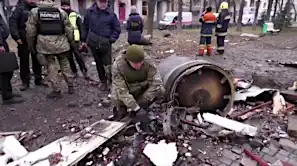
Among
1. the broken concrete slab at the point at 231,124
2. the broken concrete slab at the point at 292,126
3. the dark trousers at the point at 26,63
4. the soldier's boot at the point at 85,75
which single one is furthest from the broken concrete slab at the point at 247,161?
the soldier's boot at the point at 85,75

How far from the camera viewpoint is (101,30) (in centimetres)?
497

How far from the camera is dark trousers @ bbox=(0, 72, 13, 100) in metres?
4.52

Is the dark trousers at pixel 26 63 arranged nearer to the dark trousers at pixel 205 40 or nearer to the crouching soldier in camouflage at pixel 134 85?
the crouching soldier in camouflage at pixel 134 85

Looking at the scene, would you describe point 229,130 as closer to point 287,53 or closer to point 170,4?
point 287,53

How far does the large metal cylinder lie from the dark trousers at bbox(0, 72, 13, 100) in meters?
2.55

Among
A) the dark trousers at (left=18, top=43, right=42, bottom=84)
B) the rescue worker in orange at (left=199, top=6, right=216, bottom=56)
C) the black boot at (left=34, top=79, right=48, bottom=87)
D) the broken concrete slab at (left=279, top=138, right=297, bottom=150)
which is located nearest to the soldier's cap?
the broken concrete slab at (left=279, top=138, right=297, bottom=150)

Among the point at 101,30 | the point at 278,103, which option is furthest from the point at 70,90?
the point at 278,103

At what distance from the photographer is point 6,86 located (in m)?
4.61

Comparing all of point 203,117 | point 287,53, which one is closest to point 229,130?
point 203,117

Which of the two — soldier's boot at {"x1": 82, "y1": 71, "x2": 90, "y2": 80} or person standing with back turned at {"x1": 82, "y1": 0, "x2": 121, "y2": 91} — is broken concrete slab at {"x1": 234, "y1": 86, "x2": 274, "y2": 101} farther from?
soldier's boot at {"x1": 82, "y1": 71, "x2": 90, "y2": 80}

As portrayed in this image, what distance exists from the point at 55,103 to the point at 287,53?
8320mm

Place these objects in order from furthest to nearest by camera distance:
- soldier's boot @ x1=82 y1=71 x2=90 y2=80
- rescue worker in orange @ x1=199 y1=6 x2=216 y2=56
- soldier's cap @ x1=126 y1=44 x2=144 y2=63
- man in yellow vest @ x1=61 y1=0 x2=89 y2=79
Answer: rescue worker in orange @ x1=199 y1=6 x2=216 y2=56 < soldier's boot @ x1=82 y1=71 x2=90 y2=80 < man in yellow vest @ x1=61 y1=0 x2=89 y2=79 < soldier's cap @ x1=126 y1=44 x2=144 y2=63

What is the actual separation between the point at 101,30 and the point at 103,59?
54cm

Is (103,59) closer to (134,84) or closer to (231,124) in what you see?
(134,84)
